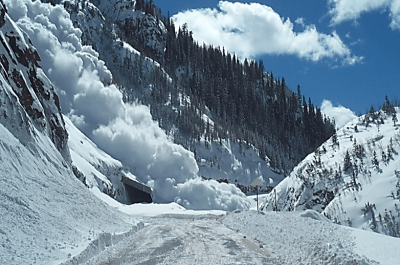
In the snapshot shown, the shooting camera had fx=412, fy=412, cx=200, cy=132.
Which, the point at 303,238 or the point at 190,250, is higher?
the point at 303,238

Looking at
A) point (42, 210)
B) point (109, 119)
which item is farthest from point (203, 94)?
point (42, 210)

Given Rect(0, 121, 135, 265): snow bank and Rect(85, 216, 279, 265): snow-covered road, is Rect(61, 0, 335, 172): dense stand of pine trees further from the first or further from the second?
Rect(85, 216, 279, 265): snow-covered road

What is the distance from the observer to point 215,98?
95.7 m

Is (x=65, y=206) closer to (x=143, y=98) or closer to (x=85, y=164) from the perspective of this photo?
(x=85, y=164)

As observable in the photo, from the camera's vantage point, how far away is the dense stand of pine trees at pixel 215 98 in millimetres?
72938

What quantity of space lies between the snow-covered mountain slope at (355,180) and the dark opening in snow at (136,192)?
1739 centimetres

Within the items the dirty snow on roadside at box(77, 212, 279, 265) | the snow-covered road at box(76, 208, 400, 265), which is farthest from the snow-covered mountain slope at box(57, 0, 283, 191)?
the dirty snow on roadside at box(77, 212, 279, 265)

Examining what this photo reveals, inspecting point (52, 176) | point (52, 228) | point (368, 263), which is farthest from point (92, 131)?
point (368, 263)

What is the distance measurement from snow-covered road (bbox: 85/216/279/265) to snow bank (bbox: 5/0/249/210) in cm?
3240

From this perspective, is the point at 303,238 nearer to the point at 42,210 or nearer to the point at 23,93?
the point at 42,210

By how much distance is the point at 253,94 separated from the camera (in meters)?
106

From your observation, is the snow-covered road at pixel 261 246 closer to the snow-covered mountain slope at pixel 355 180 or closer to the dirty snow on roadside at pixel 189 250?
the dirty snow on roadside at pixel 189 250

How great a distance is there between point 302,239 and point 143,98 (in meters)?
60.6

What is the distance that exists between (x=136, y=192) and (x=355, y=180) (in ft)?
96.5
